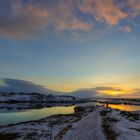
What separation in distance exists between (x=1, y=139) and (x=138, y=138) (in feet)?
64.1

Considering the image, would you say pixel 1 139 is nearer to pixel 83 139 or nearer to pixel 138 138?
pixel 83 139

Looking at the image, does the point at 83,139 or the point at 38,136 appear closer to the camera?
the point at 83,139

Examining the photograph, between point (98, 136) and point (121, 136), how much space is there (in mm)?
3558

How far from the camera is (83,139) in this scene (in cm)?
2880

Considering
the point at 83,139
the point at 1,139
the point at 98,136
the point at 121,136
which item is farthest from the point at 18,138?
the point at 121,136

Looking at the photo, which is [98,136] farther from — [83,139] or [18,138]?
[18,138]

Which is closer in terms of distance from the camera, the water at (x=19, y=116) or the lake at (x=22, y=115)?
the water at (x=19, y=116)

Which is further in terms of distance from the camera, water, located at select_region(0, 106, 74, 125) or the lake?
the lake

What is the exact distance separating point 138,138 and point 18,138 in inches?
678

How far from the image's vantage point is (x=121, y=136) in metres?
31.5

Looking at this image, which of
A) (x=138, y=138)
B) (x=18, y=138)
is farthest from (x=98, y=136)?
(x=18, y=138)

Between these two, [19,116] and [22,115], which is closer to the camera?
[19,116]

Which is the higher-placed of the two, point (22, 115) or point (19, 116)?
point (22, 115)

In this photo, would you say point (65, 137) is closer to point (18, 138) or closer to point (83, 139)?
point (83, 139)
